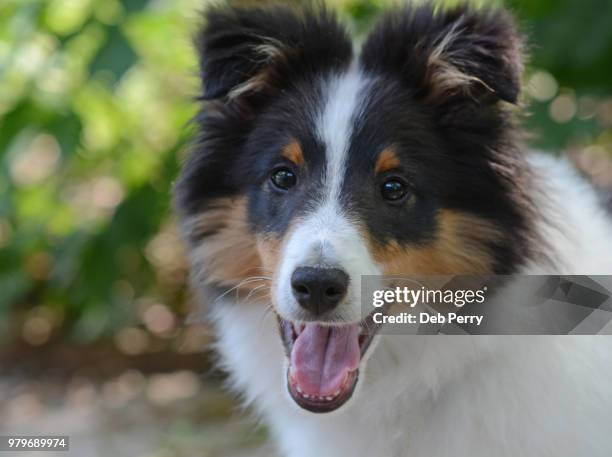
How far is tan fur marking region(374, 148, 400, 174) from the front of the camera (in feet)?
11.2

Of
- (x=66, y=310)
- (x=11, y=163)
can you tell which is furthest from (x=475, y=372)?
(x=66, y=310)

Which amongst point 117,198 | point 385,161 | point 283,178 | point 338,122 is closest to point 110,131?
point 117,198

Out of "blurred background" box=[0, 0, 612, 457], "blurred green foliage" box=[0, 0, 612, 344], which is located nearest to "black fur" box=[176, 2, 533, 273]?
"blurred green foliage" box=[0, 0, 612, 344]

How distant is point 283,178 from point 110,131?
3.05m

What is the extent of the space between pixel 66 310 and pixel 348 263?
4842mm

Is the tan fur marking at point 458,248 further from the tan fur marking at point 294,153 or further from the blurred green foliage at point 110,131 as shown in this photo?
the blurred green foliage at point 110,131

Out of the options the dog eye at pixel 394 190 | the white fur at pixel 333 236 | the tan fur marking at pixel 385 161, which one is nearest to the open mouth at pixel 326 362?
the white fur at pixel 333 236

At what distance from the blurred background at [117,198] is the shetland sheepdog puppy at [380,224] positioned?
960 mm

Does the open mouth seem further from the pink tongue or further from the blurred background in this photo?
the blurred background

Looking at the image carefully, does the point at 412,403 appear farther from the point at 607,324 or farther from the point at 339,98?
the point at 339,98

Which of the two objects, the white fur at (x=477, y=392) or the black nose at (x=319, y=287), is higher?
the black nose at (x=319, y=287)

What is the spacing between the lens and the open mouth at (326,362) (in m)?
3.24

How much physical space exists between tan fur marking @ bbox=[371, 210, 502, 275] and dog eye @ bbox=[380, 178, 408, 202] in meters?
0.19

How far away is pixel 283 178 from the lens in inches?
141
